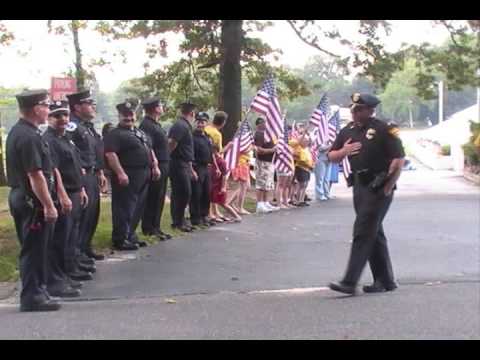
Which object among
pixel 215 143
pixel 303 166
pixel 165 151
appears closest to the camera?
pixel 165 151

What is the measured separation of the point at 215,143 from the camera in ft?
39.4

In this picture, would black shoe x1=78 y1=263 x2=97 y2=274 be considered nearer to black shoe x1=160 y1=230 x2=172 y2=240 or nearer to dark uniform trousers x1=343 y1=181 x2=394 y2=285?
black shoe x1=160 y1=230 x2=172 y2=240

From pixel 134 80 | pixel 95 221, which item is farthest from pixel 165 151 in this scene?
pixel 134 80

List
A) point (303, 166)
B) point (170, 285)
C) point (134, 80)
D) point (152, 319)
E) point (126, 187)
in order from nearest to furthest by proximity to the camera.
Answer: point (152, 319) < point (170, 285) < point (126, 187) < point (303, 166) < point (134, 80)

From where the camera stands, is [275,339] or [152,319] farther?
[152,319]

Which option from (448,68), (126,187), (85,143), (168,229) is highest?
(448,68)

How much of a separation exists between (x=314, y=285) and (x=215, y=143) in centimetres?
501

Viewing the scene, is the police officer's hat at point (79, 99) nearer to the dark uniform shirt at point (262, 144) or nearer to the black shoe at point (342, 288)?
the black shoe at point (342, 288)

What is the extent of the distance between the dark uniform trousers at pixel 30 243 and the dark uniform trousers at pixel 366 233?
2.74 m

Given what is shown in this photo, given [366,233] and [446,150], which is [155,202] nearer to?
[366,233]

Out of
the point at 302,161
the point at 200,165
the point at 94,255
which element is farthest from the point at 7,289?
the point at 302,161

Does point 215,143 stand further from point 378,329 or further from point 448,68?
point 448,68

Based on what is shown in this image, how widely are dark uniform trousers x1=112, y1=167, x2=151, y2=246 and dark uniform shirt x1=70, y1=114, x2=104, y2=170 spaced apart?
80cm

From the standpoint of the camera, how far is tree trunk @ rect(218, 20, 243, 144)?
19422 mm
